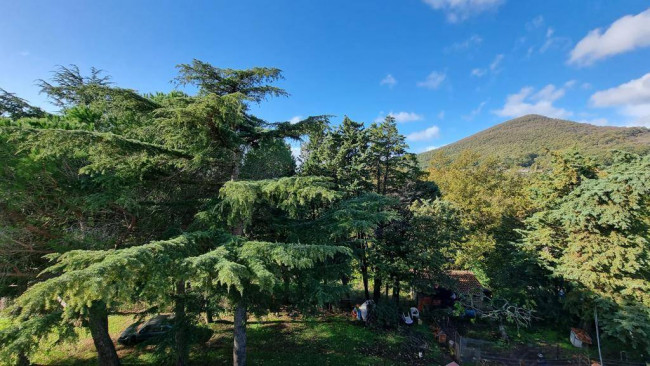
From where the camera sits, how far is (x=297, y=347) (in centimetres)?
1352

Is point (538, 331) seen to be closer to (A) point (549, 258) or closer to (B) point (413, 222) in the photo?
(A) point (549, 258)

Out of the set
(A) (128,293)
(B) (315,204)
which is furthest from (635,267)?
(A) (128,293)

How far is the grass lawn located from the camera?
1190 centimetres

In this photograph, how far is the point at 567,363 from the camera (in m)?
12.7

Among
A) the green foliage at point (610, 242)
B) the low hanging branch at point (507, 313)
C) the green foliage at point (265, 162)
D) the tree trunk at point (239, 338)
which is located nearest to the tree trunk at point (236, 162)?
the green foliage at point (265, 162)

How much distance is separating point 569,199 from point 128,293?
60.8 ft

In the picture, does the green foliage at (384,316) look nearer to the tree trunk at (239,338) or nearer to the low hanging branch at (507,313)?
the low hanging branch at (507,313)

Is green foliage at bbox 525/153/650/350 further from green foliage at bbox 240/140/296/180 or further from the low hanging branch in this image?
green foliage at bbox 240/140/296/180

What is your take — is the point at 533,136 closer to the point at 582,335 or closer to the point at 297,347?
the point at 582,335

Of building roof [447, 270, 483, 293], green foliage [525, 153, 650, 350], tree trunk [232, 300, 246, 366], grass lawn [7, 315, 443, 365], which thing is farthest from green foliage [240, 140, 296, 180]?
green foliage [525, 153, 650, 350]

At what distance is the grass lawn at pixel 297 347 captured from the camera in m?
11.9

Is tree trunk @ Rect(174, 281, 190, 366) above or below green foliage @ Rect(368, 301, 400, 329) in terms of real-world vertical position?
above

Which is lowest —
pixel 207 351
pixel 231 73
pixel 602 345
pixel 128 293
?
pixel 602 345

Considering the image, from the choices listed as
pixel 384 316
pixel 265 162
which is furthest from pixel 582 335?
pixel 265 162
